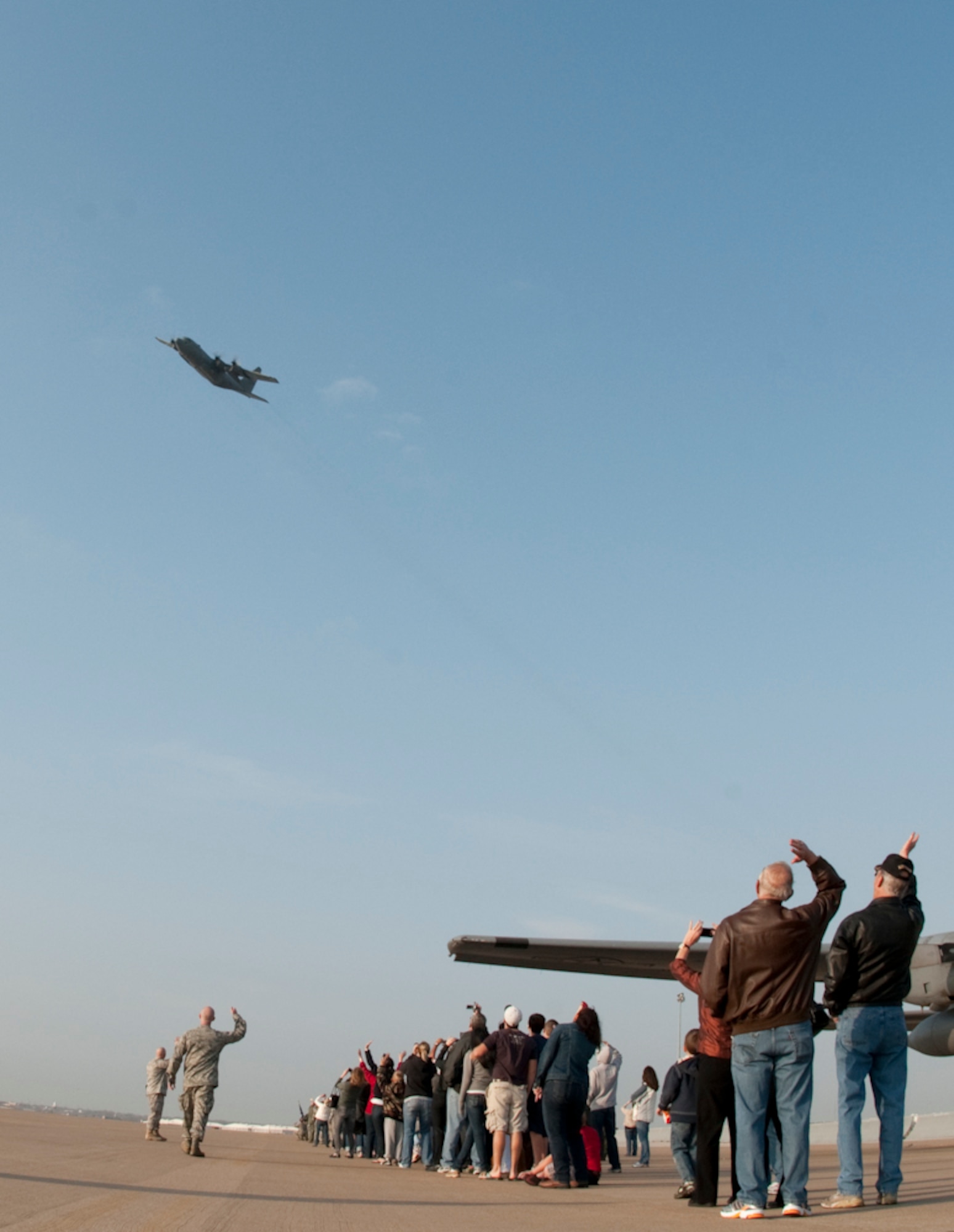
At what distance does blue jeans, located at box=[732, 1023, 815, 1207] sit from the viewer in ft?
21.2

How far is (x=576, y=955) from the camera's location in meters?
17.6

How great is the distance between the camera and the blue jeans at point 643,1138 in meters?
20.6

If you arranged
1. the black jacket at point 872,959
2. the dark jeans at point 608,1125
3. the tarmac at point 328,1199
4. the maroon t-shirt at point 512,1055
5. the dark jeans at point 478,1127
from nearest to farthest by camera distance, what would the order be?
the tarmac at point 328,1199 → the black jacket at point 872,959 → the maroon t-shirt at point 512,1055 → the dark jeans at point 478,1127 → the dark jeans at point 608,1125

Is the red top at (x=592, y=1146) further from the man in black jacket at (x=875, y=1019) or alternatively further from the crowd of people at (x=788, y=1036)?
the man in black jacket at (x=875, y=1019)

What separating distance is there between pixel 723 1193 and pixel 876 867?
3596mm

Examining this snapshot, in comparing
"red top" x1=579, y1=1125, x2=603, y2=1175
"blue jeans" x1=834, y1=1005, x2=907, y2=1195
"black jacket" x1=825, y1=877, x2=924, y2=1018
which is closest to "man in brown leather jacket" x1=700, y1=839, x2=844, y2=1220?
"black jacket" x1=825, y1=877, x2=924, y2=1018

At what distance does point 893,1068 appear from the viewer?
7297mm

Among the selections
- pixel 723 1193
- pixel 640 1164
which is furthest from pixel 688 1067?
pixel 640 1164

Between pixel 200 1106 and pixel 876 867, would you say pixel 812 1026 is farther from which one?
pixel 200 1106

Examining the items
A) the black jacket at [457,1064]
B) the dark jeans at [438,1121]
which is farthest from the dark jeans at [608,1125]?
the black jacket at [457,1064]

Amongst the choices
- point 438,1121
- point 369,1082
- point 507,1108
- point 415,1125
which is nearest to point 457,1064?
point 507,1108

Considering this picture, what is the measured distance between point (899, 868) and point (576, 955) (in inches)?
426

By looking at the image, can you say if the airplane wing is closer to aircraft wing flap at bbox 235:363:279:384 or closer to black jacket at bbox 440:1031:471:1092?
black jacket at bbox 440:1031:471:1092

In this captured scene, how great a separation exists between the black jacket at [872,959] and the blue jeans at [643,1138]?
48.0 ft
